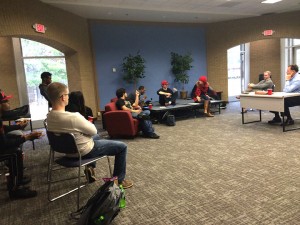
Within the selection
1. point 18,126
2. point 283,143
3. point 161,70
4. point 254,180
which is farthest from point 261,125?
point 18,126

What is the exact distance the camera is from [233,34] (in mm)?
9430

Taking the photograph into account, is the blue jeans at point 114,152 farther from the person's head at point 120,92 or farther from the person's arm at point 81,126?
the person's head at point 120,92

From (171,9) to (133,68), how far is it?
79.7 inches

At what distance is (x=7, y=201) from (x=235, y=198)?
2.43 metres

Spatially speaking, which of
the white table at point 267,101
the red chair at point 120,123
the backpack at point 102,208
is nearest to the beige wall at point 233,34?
the white table at point 267,101

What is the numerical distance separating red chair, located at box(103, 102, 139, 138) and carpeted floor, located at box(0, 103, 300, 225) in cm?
38

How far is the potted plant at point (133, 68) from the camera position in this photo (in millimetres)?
8047

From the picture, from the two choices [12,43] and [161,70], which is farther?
[161,70]

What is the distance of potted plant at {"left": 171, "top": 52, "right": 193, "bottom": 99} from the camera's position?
8.99 m

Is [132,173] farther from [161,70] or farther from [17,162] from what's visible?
[161,70]

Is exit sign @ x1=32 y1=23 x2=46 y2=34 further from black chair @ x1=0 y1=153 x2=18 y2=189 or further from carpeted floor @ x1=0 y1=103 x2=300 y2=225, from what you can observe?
black chair @ x1=0 y1=153 x2=18 y2=189

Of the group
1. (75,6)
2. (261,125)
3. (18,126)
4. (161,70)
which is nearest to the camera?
(18,126)

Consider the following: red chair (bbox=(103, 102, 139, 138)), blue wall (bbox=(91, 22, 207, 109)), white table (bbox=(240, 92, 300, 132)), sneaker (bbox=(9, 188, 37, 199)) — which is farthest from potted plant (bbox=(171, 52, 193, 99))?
sneaker (bbox=(9, 188, 37, 199))

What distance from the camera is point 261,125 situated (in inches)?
231
